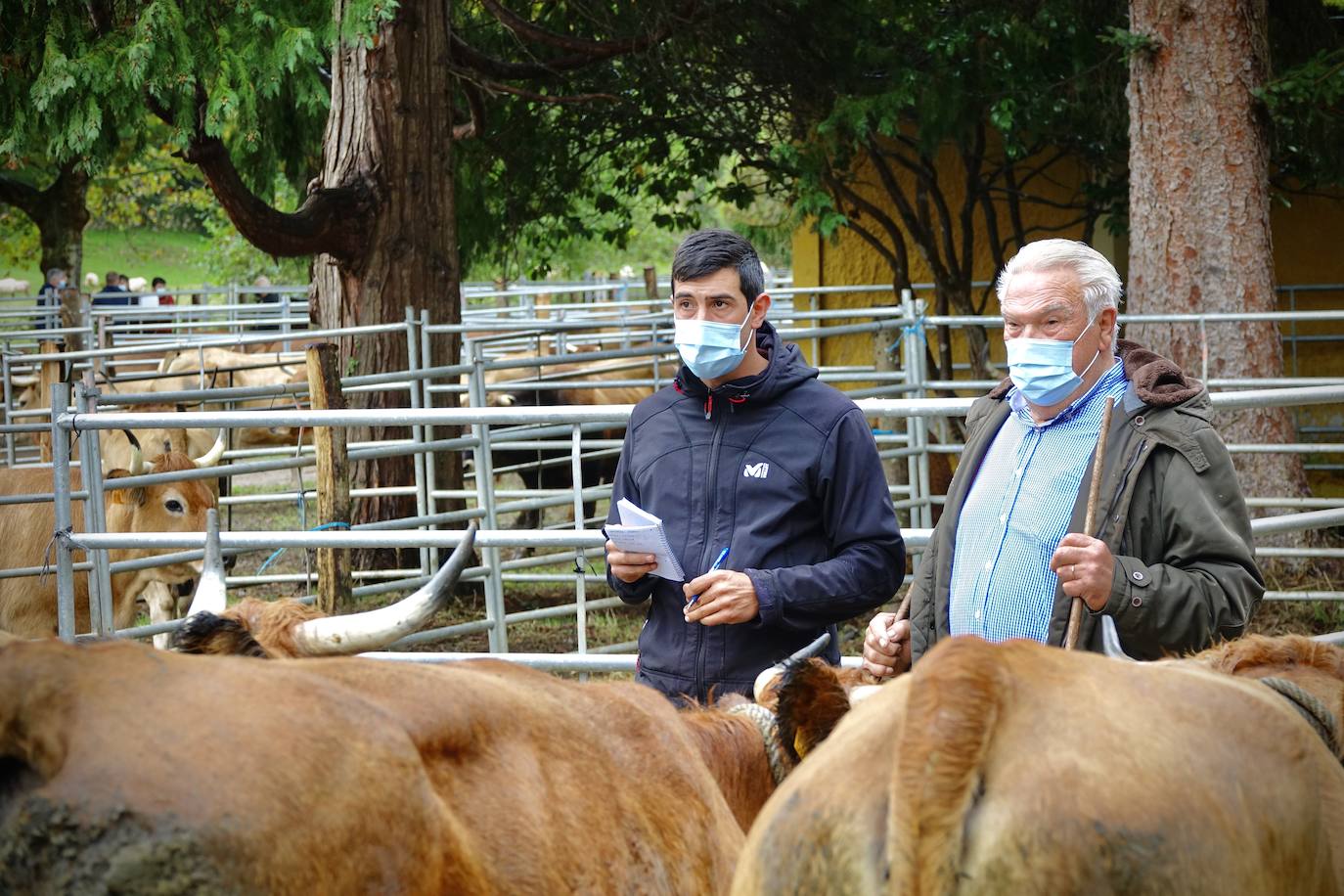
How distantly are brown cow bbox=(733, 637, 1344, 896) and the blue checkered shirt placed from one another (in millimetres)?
849

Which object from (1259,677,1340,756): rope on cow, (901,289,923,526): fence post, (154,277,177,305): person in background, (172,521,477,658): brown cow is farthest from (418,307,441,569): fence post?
(154,277,177,305): person in background

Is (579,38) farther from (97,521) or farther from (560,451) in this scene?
(97,521)

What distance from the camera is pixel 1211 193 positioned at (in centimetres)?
771

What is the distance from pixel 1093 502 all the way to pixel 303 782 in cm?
164

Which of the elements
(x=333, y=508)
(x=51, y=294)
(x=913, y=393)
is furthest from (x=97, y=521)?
(x=51, y=294)

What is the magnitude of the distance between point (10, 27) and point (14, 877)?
285 inches

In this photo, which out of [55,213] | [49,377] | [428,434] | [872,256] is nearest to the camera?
[428,434]

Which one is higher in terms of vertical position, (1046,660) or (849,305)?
(849,305)

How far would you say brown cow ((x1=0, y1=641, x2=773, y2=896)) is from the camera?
4.98ft

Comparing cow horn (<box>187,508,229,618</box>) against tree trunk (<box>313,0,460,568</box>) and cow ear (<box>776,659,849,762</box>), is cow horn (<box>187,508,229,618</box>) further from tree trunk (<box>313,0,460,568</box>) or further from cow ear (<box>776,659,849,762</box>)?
tree trunk (<box>313,0,460,568</box>)

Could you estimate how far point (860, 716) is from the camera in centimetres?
183

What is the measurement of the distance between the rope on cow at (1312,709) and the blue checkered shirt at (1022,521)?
652mm

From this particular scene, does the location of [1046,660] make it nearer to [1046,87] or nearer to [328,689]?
[328,689]

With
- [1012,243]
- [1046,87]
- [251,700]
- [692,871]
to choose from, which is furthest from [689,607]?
[1012,243]
